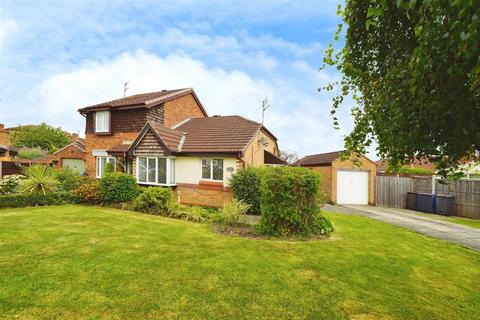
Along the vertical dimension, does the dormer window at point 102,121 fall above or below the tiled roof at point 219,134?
above

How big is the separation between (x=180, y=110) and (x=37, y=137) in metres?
45.8

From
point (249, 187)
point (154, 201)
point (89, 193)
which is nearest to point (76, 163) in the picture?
point (89, 193)

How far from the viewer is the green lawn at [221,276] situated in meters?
4.39

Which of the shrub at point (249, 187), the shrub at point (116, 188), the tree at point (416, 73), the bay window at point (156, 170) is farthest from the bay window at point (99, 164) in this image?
the tree at point (416, 73)

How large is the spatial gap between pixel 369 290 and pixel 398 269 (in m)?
1.90

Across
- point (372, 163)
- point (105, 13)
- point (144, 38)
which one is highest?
point (144, 38)

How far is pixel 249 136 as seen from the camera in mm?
15852

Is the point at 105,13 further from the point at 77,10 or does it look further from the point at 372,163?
the point at 372,163

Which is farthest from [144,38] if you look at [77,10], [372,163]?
[372,163]

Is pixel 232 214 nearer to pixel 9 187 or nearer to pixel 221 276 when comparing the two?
pixel 221 276

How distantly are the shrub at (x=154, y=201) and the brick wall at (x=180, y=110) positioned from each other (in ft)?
26.4

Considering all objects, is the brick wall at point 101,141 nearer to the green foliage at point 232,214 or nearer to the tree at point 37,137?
the green foliage at point 232,214

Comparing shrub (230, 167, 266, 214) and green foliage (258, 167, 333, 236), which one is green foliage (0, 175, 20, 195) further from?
green foliage (258, 167, 333, 236)

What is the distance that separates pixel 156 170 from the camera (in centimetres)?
1599
